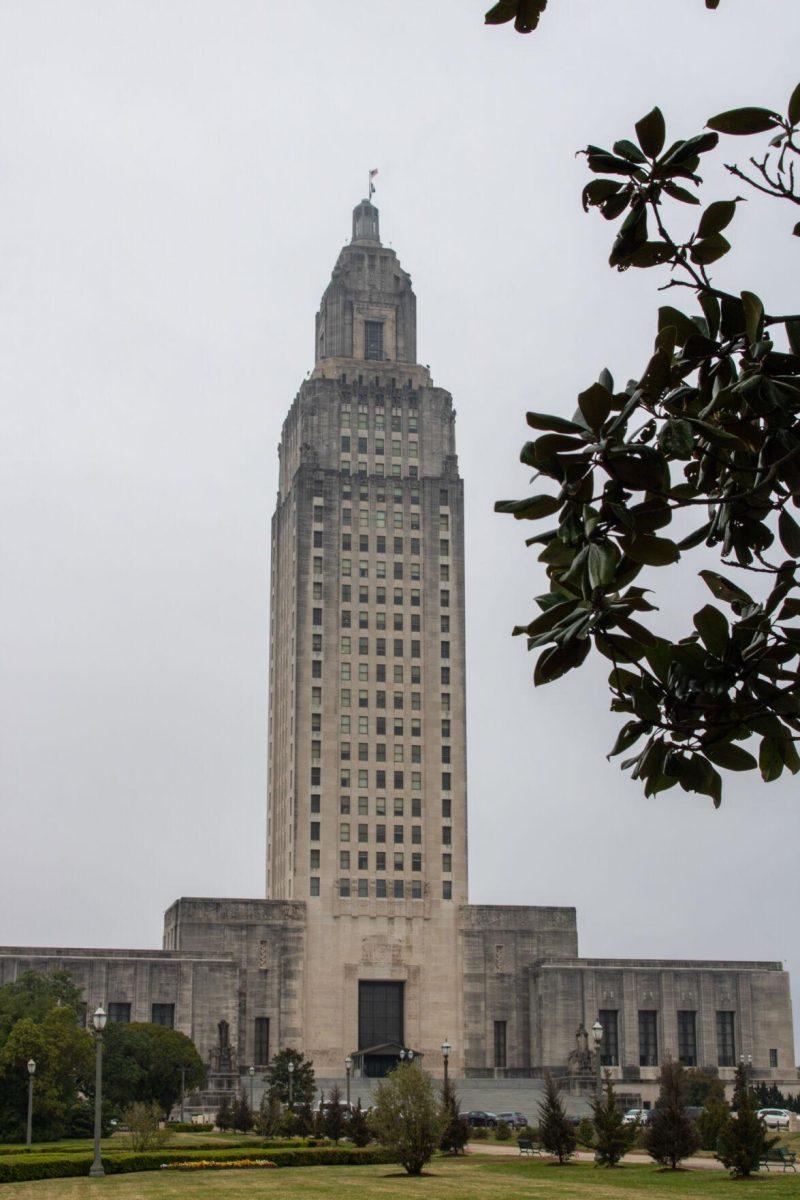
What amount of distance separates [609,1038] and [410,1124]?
63.4 m

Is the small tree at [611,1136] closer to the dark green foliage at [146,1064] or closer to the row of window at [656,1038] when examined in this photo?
the dark green foliage at [146,1064]

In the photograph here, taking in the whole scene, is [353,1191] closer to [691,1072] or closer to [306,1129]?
[306,1129]

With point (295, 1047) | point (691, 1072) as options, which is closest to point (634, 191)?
point (691, 1072)

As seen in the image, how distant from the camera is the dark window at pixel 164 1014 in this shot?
97062 millimetres

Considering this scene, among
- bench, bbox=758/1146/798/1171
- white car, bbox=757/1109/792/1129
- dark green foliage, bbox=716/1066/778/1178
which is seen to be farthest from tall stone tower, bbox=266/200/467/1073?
dark green foliage, bbox=716/1066/778/1178

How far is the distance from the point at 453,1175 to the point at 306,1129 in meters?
19.2

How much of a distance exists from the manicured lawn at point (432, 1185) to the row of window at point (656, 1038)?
2329 inches

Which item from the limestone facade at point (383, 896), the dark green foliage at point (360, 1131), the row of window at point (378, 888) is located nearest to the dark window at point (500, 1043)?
the limestone facade at point (383, 896)

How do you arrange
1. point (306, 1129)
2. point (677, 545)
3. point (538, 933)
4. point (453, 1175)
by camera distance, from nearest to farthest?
point (677, 545)
point (453, 1175)
point (306, 1129)
point (538, 933)

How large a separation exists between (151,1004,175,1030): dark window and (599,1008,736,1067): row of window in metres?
28.3

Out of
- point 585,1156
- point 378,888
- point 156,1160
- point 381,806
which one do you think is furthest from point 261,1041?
point 156,1160

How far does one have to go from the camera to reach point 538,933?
10588 centimetres

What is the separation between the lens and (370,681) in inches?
4158

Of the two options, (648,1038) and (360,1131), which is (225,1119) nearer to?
(360,1131)
